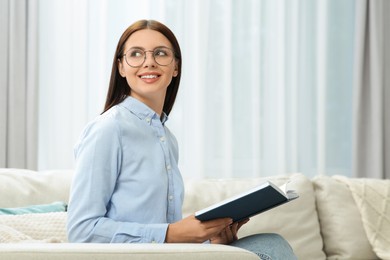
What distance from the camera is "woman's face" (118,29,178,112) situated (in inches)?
77.8

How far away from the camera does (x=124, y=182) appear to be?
1872 mm

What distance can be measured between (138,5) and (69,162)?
0.93m

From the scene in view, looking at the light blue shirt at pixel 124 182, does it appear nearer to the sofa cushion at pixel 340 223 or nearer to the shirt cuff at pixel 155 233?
the shirt cuff at pixel 155 233

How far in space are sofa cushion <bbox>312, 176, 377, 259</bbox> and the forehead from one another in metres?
1.32

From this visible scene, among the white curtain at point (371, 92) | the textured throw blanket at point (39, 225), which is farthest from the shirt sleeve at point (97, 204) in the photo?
the white curtain at point (371, 92)

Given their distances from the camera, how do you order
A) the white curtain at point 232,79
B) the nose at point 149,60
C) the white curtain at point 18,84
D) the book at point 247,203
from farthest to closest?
the white curtain at point 232,79
the white curtain at point 18,84
the nose at point 149,60
the book at point 247,203

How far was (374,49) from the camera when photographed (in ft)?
13.7

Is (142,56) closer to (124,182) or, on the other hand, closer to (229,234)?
(124,182)

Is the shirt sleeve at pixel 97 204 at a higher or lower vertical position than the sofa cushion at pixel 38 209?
higher

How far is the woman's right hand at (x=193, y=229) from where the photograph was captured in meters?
1.78

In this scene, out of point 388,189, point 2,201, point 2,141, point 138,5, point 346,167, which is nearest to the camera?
point 2,201

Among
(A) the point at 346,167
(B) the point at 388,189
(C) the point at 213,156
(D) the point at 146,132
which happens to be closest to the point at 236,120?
(C) the point at 213,156

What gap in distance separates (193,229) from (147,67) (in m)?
0.46

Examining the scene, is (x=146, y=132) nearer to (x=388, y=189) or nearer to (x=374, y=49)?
(x=388, y=189)
